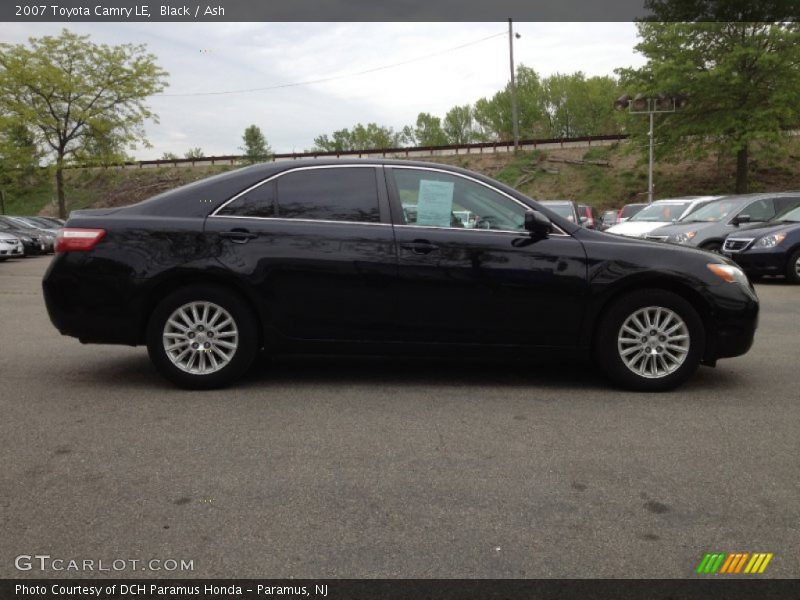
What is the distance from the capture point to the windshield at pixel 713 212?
→ 45.9ft

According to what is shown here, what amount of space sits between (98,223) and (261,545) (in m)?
3.22

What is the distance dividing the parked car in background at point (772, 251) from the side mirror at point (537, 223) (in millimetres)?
8809

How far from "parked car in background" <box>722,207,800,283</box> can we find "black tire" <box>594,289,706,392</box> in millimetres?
8317

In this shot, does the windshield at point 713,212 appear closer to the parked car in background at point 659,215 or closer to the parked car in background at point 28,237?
the parked car in background at point 659,215

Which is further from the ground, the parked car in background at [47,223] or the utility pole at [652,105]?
the utility pole at [652,105]

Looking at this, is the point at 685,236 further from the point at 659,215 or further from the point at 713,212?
the point at 659,215

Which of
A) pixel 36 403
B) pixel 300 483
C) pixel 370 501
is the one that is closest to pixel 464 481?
pixel 370 501

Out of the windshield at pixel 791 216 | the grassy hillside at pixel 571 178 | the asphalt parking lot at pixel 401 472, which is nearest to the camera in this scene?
the asphalt parking lot at pixel 401 472

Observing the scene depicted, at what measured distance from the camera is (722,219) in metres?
13.6

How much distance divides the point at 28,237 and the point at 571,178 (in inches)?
1225

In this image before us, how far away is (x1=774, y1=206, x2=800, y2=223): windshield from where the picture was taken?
13069 mm

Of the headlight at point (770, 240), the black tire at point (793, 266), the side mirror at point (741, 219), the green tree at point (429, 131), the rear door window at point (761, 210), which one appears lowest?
the black tire at point (793, 266)

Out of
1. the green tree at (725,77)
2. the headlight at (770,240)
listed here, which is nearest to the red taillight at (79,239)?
the headlight at (770,240)

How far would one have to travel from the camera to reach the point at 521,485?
3.46 metres
